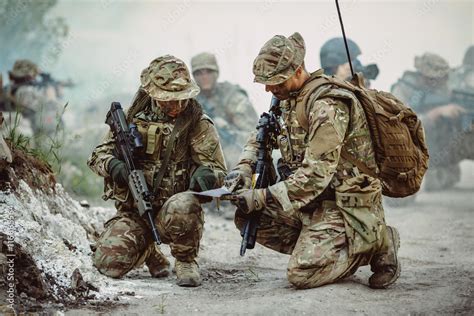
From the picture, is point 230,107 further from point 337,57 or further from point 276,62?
point 276,62

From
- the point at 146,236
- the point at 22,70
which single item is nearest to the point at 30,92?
the point at 22,70

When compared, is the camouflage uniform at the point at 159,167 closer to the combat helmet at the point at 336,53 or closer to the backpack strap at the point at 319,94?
the backpack strap at the point at 319,94

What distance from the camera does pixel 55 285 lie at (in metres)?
4.92

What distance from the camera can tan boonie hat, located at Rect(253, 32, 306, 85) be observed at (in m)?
5.18

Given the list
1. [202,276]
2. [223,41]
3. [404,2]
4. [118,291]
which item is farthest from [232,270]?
[404,2]

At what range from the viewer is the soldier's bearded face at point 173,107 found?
225 inches

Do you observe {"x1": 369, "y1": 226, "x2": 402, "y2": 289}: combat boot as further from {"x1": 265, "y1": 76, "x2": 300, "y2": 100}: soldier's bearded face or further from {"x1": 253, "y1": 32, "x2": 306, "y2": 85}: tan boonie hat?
{"x1": 253, "y1": 32, "x2": 306, "y2": 85}: tan boonie hat

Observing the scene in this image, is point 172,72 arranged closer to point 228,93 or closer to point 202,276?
point 202,276

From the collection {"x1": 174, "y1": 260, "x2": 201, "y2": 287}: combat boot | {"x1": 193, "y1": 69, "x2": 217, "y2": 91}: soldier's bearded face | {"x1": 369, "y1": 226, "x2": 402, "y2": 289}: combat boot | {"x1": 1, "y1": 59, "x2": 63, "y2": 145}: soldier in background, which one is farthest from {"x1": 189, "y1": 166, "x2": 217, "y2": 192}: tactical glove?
{"x1": 1, "y1": 59, "x2": 63, "y2": 145}: soldier in background

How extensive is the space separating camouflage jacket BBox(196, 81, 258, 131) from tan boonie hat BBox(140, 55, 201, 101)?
17.2ft

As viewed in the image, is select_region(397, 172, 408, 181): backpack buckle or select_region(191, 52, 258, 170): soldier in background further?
select_region(191, 52, 258, 170): soldier in background

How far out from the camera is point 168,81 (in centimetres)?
564

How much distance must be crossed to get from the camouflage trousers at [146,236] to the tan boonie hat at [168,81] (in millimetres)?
714

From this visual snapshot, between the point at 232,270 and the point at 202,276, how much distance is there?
0.44 meters
